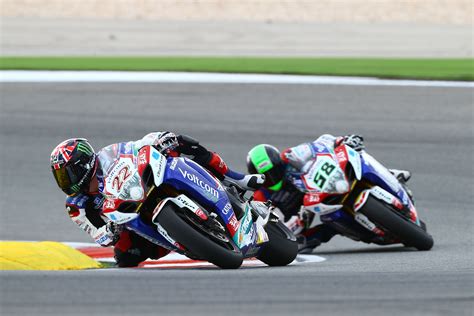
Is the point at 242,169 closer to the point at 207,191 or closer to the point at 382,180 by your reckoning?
the point at 382,180

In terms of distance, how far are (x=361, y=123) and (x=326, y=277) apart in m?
10.0

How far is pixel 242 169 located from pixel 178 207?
7105 millimetres

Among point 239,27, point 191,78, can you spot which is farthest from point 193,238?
point 239,27

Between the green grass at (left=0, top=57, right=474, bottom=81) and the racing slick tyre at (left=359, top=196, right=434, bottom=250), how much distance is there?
865 centimetres

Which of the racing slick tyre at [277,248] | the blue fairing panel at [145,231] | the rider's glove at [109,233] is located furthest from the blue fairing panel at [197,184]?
the racing slick tyre at [277,248]

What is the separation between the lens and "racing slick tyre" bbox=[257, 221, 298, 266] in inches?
349

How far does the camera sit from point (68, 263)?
8836mm

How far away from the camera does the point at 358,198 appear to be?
34.0 feet

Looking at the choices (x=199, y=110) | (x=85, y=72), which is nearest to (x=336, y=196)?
(x=199, y=110)

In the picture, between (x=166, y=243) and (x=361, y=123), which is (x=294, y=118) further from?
(x=166, y=243)

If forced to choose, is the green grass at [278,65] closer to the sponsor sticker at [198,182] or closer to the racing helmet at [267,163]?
the racing helmet at [267,163]

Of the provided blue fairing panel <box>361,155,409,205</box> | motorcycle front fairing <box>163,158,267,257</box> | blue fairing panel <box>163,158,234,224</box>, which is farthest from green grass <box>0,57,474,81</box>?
blue fairing panel <box>163,158,234,224</box>

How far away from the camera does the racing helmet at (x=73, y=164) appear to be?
803 cm

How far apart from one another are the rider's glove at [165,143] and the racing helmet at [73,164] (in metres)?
0.50
